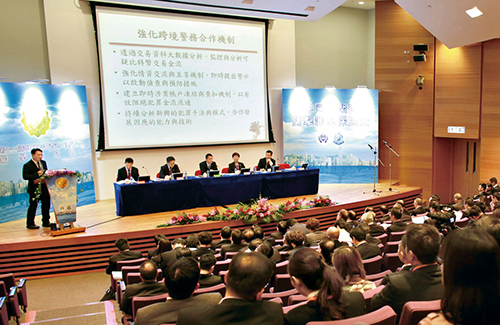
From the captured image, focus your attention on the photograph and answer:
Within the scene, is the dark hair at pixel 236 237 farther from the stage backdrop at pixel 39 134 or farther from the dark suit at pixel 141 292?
the stage backdrop at pixel 39 134

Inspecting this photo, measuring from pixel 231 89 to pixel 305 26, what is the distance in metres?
3.03

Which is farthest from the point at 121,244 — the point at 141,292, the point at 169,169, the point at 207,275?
the point at 169,169

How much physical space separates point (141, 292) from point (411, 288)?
1.71 meters

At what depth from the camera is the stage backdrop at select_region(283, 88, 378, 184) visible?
9.36 metres

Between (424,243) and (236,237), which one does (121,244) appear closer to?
(236,237)

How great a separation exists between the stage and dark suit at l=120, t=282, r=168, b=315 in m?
3.06

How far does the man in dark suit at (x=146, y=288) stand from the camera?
247 centimetres

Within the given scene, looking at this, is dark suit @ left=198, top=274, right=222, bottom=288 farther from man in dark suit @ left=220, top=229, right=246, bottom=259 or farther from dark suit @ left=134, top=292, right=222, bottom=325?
man in dark suit @ left=220, top=229, right=246, bottom=259

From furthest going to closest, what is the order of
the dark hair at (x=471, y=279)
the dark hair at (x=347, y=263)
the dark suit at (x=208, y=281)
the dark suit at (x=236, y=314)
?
the dark suit at (x=208, y=281)
the dark hair at (x=347, y=263)
the dark suit at (x=236, y=314)
the dark hair at (x=471, y=279)

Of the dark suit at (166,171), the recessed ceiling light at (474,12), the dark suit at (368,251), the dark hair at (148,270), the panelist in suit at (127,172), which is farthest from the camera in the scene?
the dark suit at (166,171)

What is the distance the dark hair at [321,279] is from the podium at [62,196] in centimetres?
470

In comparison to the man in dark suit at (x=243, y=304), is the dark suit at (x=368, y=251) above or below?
below

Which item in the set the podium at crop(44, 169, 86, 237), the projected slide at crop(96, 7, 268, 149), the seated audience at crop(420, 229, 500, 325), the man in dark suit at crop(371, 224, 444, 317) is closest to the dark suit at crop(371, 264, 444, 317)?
the man in dark suit at crop(371, 224, 444, 317)

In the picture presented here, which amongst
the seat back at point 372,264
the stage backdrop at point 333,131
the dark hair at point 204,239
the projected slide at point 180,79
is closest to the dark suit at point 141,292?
the dark hair at point 204,239
